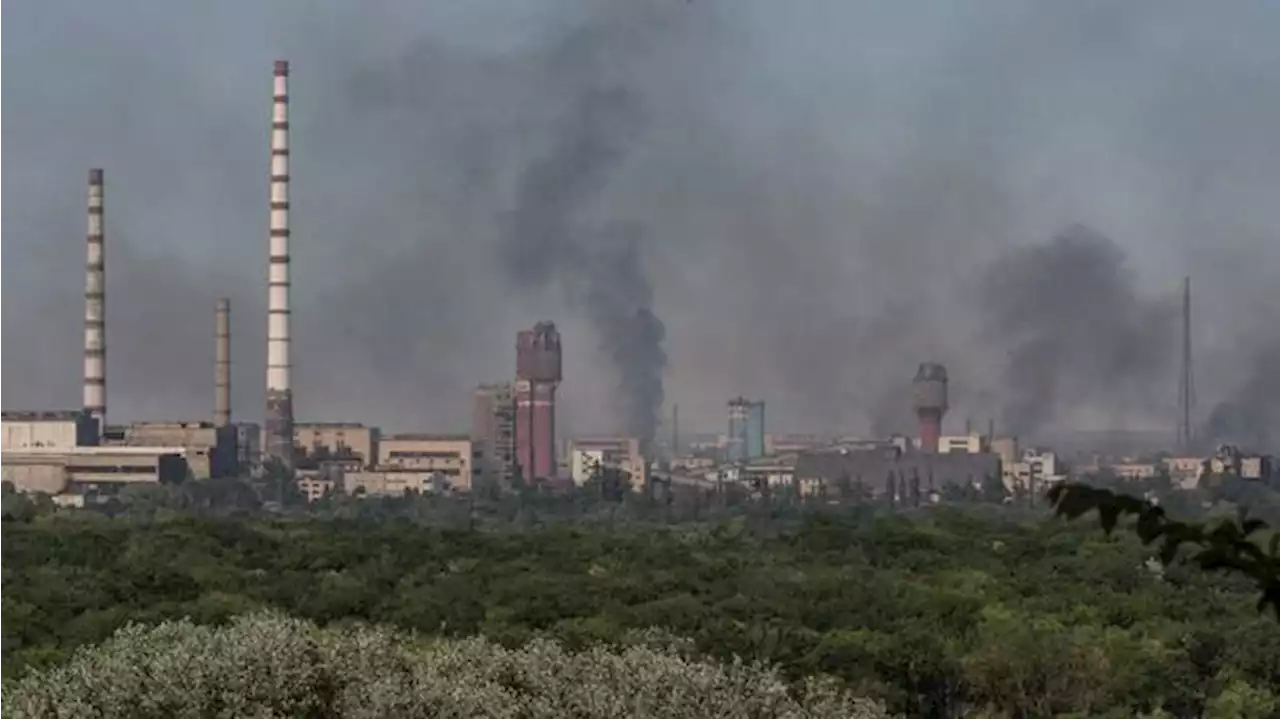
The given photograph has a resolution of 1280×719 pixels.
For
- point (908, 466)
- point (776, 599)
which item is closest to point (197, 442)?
point (908, 466)

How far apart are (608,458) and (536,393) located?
5834 mm

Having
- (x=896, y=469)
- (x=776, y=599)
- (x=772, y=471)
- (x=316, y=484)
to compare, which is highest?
(x=896, y=469)

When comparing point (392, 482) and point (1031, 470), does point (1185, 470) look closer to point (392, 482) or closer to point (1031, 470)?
point (1031, 470)

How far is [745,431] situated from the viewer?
616 feet

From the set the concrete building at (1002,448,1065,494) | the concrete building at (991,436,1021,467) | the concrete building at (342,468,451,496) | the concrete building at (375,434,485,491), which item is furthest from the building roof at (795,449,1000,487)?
the concrete building at (342,468,451,496)

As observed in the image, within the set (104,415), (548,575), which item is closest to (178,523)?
(548,575)

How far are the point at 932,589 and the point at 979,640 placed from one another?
45.4ft

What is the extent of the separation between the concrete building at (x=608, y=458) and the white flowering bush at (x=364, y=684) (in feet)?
421

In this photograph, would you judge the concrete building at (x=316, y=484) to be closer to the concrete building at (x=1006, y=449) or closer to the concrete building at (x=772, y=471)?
the concrete building at (x=772, y=471)

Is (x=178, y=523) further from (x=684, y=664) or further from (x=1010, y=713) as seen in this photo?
(x=684, y=664)

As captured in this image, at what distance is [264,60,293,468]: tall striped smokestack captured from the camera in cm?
13438

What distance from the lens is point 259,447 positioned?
16038 cm

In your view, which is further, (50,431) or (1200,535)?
(50,431)

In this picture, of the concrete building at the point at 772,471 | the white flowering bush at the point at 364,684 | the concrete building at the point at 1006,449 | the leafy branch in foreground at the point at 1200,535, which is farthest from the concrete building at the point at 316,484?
the leafy branch in foreground at the point at 1200,535
